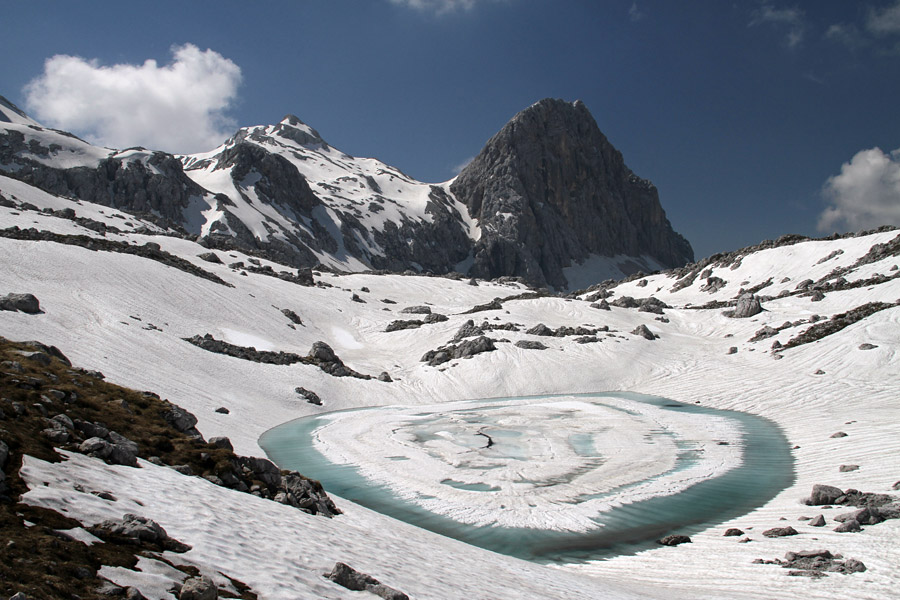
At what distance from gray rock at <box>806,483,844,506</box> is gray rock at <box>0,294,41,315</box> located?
47.5 meters

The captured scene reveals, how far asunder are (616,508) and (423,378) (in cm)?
3859

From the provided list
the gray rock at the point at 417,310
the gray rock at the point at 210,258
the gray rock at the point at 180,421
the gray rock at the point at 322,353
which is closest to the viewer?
the gray rock at the point at 180,421

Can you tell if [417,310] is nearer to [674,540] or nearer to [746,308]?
[746,308]

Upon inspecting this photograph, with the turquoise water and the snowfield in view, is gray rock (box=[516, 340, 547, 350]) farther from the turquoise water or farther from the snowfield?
the turquoise water

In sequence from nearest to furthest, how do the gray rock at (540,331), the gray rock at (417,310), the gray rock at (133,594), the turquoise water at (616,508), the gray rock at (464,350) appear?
the gray rock at (133,594) → the turquoise water at (616,508) → the gray rock at (464,350) → the gray rock at (540,331) → the gray rock at (417,310)

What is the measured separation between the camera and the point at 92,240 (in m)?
66.8

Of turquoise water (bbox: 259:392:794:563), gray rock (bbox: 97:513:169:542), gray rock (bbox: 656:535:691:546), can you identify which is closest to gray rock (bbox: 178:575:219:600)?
gray rock (bbox: 97:513:169:542)

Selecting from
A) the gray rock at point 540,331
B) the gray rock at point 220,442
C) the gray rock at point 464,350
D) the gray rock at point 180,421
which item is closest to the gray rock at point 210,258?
the gray rock at point 464,350

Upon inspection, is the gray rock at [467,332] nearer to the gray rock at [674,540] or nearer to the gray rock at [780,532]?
the gray rock at [674,540]

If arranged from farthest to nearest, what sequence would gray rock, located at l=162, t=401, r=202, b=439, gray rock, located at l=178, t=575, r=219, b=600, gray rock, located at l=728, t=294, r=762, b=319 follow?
gray rock, located at l=728, t=294, r=762, b=319
gray rock, located at l=162, t=401, r=202, b=439
gray rock, located at l=178, t=575, r=219, b=600

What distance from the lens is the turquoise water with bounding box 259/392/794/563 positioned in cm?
1638

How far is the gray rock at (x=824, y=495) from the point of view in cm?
1753

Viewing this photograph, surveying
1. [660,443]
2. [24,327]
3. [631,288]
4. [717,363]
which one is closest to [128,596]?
[660,443]

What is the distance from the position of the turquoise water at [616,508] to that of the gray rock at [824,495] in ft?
6.29
